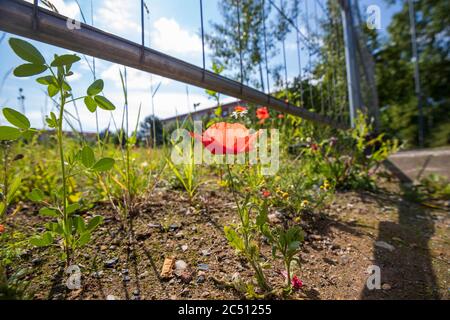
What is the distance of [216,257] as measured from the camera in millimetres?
734

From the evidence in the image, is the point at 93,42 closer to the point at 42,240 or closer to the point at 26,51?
the point at 26,51

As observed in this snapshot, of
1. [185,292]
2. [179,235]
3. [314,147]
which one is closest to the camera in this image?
[185,292]

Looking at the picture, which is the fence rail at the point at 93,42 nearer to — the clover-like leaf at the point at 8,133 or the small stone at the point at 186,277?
the clover-like leaf at the point at 8,133

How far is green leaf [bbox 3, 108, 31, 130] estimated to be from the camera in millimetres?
514

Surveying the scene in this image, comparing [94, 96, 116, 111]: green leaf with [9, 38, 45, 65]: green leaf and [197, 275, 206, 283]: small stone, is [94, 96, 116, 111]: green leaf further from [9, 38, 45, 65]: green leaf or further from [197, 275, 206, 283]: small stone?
[197, 275, 206, 283]: small stone

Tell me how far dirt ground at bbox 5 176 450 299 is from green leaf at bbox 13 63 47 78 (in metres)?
0.49

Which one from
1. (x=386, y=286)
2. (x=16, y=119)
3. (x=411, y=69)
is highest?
(x=411, y=69)

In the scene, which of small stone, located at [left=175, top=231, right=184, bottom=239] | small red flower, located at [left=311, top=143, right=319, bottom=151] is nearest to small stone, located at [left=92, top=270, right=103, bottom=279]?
small stone, located at [left=175, top=231, right=184, bottom=239]

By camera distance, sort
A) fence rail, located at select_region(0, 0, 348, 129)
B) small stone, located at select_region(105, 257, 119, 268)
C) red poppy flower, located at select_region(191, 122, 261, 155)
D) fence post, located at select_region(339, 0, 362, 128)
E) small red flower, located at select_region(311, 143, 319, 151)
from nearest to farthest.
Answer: fence rail, located at select_region(0, 0, 348, 129) → red poppy flower, located at select_region(191, 122, 261, 155) → small stone, located at select_region(105, 257, 119, 268) → small red flower, located at select_region(311, 143, 319, 151) → fence post, located at select_region(339, 0, 362, 128)

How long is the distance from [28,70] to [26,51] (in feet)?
0.12

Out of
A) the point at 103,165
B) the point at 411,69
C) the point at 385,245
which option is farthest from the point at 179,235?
the point at 411,69

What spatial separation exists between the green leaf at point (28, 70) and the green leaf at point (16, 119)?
0.08m

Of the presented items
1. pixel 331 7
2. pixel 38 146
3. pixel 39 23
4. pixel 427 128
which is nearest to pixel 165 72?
pixel 39 23
